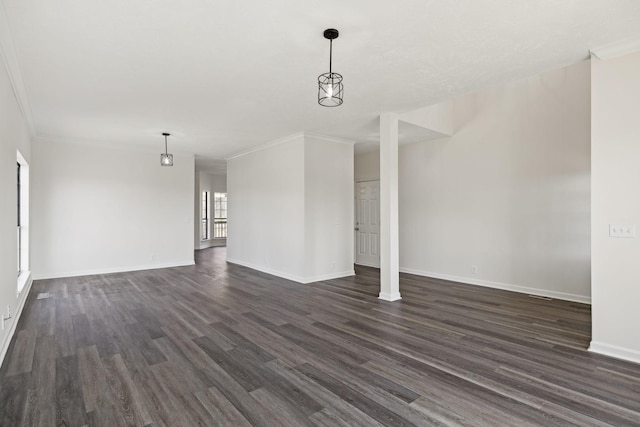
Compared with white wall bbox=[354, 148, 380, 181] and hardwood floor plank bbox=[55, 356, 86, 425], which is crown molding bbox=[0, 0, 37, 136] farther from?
white wall bbox=[354, 148, 380, 181]

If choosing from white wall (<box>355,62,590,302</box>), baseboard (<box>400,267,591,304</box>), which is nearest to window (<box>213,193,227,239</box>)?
white wall (<box>355,62,590,302</box>)

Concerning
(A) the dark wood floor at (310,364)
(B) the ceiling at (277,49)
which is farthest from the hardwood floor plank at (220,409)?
(B) the ceiling at (277,49)

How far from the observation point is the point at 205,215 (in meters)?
12.5

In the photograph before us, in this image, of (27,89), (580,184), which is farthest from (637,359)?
(27,89)

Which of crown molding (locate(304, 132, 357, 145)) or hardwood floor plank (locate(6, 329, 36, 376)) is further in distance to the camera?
crown molding (locate(304, 132, 357, 145))

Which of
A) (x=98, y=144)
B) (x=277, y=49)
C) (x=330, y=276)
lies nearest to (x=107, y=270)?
(x=98, y=144)

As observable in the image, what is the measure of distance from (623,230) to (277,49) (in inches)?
131

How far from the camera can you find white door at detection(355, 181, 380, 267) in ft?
25.1

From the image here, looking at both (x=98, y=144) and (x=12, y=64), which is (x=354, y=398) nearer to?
(x=12, y=64)

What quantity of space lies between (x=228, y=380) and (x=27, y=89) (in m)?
3.93

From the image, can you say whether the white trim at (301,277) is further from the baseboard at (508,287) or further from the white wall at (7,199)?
the white wall at (7,199)

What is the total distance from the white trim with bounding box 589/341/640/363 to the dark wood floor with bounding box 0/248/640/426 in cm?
9

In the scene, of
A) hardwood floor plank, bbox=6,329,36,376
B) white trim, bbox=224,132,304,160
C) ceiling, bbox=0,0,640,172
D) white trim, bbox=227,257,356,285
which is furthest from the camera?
white trim, bbox=224,132,304,160

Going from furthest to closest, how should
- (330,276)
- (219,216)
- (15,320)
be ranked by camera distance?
1. (219,216)
2. (330,276)
3. (15,320)
